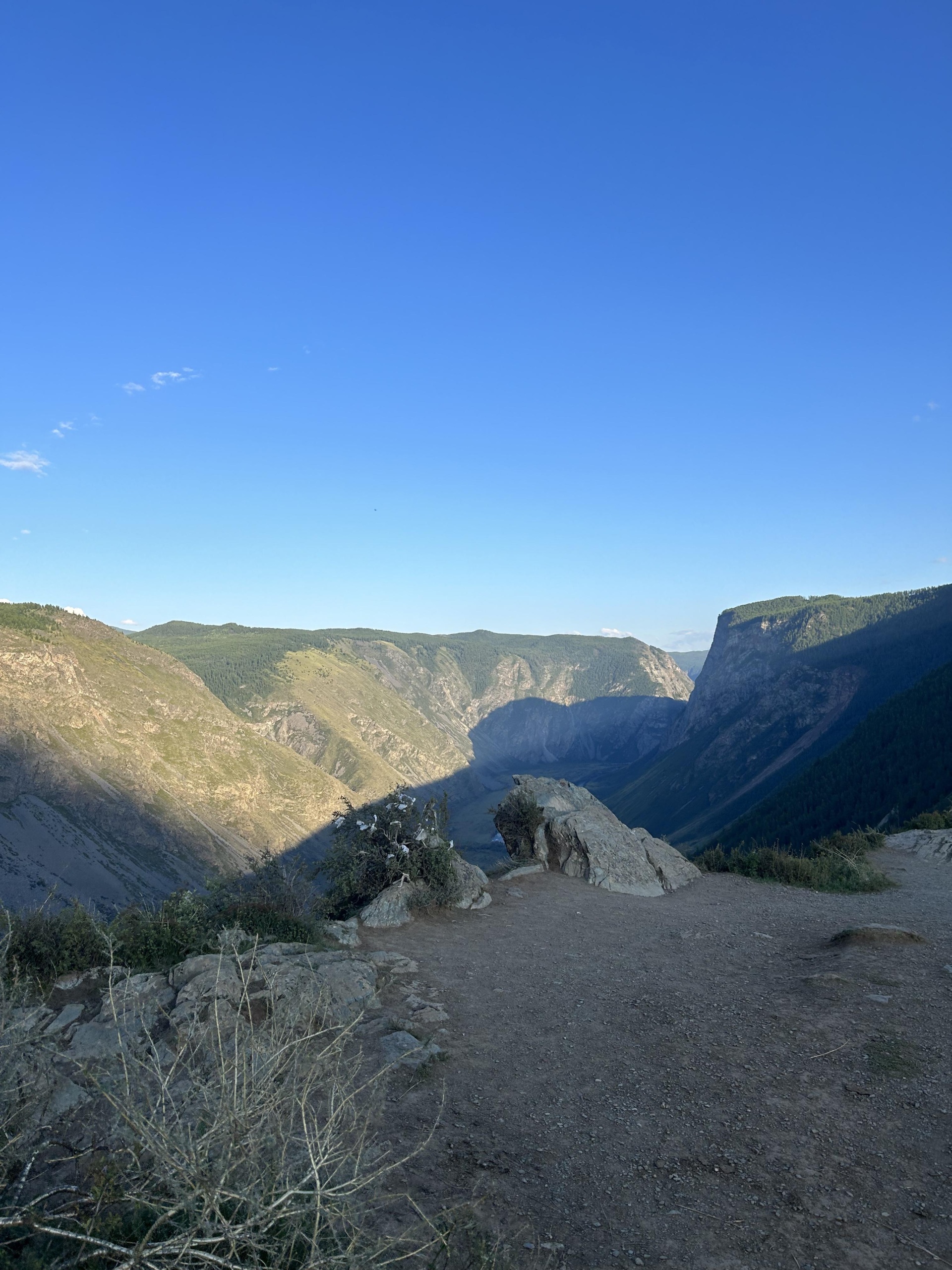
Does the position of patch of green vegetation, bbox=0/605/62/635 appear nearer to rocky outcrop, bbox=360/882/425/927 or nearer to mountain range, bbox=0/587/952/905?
mountain range, bbox=0/587/952/905

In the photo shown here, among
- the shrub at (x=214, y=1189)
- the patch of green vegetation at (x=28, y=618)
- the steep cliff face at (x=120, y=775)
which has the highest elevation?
the patch of green vegetation at (x=28, y=618)

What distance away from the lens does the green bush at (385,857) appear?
12.9m

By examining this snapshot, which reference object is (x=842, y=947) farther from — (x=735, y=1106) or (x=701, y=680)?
(x=701, y=680)

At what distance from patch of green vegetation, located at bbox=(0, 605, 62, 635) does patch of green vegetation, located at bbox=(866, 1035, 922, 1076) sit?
83.1 metres

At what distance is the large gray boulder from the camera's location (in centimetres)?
1566

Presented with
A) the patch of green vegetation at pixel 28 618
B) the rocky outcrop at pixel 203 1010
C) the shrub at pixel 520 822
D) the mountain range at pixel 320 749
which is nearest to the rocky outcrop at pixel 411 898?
the rocky outcrop at pixel 203 1010

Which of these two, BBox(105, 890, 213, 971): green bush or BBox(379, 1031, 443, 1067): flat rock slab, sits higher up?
BBox(105, 890, 213, 971): green bush

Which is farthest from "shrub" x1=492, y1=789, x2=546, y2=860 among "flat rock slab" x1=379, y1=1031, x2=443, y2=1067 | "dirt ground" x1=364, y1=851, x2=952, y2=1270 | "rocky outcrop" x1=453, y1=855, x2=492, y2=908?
"flat rock slab" x1=379, y1=1031, x2=443, y2=1067

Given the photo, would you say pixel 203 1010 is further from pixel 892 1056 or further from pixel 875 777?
pixel 875 777

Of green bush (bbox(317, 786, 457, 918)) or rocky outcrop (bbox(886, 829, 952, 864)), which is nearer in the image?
green bush (bbox(317, 786, 457, 918))

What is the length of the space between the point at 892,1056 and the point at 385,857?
8.61m

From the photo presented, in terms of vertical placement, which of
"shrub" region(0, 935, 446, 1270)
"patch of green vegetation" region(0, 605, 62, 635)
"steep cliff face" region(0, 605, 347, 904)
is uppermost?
"patch of green vegetation" region(0, 605, 62, 635)

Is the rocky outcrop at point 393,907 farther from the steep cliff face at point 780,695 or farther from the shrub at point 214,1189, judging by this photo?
the steep cliff face at point 780,695

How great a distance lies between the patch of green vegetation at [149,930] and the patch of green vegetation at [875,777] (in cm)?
4176
